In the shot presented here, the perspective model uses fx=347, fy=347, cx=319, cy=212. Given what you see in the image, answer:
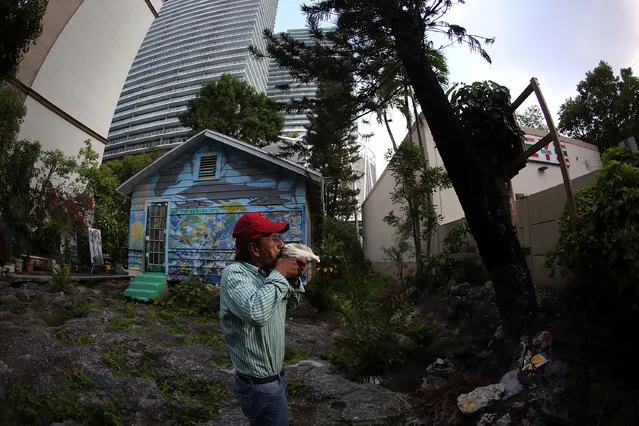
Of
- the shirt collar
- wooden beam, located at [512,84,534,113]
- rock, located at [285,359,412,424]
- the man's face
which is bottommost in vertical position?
rock, located at [285,359,412,424]

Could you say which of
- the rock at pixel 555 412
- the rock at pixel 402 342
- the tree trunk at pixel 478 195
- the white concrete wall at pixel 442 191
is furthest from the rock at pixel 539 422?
the white concrete wall at pixel 442 191

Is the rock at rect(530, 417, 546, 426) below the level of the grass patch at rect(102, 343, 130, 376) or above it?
above

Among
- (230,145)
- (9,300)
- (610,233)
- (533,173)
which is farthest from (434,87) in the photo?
(533,173)

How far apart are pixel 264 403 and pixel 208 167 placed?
9704mm

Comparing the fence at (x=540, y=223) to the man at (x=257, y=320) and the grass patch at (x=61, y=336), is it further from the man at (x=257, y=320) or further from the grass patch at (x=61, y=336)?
the grass patch at (x=61, y=336)

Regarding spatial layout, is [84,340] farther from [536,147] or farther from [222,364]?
[536,147]

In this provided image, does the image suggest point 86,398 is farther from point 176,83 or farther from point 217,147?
point 176,83

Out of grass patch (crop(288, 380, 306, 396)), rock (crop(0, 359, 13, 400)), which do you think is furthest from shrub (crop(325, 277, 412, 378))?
rock (crop(0, 359, 13, 400))

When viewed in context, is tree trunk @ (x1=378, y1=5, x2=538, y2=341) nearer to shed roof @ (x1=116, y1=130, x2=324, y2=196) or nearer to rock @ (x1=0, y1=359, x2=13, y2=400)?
rock @ (x1=0, y1=359, x2=13, y2=400)

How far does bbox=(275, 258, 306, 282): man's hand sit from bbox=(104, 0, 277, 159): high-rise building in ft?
140

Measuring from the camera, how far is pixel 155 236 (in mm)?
10586

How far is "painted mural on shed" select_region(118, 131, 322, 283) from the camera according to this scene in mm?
9766

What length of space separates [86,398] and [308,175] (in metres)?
7.12

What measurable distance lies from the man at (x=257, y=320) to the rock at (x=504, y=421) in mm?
2050
